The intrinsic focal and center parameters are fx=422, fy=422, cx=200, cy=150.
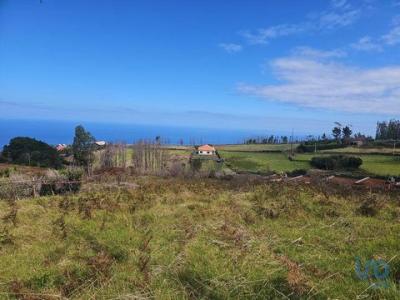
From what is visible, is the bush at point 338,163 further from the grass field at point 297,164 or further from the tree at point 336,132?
the tree at point 336,132

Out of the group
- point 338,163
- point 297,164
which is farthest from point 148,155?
point 338,163

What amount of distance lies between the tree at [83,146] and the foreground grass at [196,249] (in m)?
49.4

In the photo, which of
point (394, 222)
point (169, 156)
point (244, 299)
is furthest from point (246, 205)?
point (169, 156)

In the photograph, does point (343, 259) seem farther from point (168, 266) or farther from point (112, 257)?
point (112, 257)

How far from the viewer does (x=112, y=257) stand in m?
5.48

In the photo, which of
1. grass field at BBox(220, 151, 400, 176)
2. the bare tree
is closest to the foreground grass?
grass field at BBox(220, 151, 400, 176)

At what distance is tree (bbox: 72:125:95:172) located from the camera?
5781cm

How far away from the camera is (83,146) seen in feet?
196

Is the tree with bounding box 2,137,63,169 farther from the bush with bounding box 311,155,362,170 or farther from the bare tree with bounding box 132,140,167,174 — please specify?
the bush with bounding box 311,155,362,170

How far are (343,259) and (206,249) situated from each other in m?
1.73

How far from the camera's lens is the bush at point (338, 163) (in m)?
51.5

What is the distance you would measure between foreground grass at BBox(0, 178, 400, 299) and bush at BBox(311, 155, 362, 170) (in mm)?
43908
